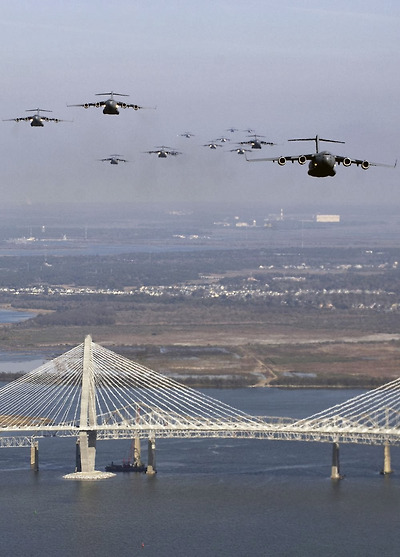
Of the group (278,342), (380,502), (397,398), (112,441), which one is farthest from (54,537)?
(278,342)

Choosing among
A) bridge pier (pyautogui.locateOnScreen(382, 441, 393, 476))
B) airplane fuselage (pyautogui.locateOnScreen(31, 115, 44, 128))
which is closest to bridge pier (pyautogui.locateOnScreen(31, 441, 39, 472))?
bridge pier (pyautogui.locateOnScreen(382, 441, 393, 476))

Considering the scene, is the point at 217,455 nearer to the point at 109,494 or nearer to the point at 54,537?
the point at 109,494

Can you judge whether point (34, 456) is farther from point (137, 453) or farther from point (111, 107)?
point (111, 107)

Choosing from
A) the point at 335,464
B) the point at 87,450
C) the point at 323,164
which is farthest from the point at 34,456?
the point at 323,164

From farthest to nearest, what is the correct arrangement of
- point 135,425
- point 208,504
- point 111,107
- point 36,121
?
point 135,425 → point 208,504 → point 36,121 → point 111,107

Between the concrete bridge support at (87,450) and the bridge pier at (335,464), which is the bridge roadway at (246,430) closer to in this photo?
the concrete bridge support at (87,450)

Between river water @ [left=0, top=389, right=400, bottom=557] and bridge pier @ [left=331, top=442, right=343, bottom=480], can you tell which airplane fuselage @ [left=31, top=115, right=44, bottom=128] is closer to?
river water @ [left=0, top=389, right=400, bottom=557]
